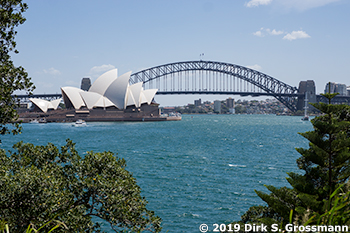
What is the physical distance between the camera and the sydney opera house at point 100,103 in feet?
285

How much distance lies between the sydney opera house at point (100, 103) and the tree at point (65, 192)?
78.8 m

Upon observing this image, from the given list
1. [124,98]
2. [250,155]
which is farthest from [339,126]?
[124,98]

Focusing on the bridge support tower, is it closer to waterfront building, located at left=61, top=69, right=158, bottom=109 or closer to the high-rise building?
waterfront building, located at left=61, top=69, right=158, bottom=109

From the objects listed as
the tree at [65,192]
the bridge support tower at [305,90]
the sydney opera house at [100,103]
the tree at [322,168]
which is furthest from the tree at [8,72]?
the bridge support tower at [305,90]

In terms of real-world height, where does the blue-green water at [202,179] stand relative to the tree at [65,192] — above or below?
below

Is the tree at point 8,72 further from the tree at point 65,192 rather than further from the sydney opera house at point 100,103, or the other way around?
the sydney opera house at point 100,103

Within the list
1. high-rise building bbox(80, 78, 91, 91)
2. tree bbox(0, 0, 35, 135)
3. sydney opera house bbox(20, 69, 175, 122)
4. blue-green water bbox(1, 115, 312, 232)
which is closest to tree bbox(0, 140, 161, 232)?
tree bbox(0, 0, 35, 135)

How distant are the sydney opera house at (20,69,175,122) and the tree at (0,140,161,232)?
7883 cm

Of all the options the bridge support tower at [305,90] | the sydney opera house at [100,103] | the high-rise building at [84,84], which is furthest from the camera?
the bridge support tower at [305,90]

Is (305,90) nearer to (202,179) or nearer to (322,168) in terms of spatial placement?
(202,179)

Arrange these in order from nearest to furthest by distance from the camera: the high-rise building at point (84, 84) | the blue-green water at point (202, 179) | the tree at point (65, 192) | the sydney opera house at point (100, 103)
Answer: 1. the tree at point (65, 192)
2. the blue-green water at point (202, 179)
3. the sydney opera house at point (100, 103)
4. the high-rise building at point (84, 84)

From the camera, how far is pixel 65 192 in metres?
6.80

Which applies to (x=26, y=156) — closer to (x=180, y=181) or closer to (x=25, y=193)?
(x=25, y=193)

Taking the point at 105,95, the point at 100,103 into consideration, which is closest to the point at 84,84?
the point at 105,95
